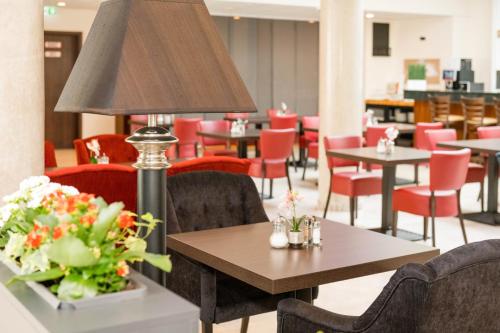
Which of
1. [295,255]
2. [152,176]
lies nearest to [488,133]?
[295,255]

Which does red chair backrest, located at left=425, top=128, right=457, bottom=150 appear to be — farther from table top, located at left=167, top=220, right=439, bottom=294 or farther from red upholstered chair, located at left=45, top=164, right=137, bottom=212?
table top, located at left=167, top=220, right=439, bottom=294

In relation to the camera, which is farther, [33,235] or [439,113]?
[439,113]

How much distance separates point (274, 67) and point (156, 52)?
14.8 metres

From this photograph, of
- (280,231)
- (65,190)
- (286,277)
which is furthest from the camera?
(280,231)

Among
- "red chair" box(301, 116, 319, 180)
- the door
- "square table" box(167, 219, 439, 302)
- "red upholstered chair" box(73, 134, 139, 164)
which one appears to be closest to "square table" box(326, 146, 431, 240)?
"red upholstered chair" box(73, 134, 139, 164)

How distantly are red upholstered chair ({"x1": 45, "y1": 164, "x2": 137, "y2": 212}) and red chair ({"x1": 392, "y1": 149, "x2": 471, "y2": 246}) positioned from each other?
2.43 metres

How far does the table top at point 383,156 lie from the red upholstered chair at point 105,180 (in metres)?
2.42

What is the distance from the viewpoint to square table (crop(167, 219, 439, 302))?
2.95m

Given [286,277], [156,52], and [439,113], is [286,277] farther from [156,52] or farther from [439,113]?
[439,113]

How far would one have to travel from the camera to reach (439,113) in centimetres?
1327

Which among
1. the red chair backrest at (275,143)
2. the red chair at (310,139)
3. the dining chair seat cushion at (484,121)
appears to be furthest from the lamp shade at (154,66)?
the dining chair seat cushion at (484,121)

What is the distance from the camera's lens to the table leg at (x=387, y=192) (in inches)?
271

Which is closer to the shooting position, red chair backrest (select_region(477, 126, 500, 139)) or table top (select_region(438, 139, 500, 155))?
table top (select_region(438, 139, 500, 155))

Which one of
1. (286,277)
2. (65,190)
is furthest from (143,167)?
(286,277)
